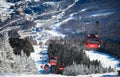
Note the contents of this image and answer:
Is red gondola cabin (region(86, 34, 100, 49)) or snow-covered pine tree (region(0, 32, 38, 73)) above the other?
red gondola cabin (region(86, 34, 100, 49))

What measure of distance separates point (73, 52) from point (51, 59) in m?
114

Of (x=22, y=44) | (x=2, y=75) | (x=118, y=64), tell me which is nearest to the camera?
(x=2, y=75)

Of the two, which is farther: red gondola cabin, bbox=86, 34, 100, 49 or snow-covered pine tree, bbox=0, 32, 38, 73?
snow-covered pine tree, bbox=0, 32, 38, 73

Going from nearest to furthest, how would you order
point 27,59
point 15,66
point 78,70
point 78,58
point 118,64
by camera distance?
point 15,66
point 27,59
point 78,70
point 78,58
point 118,64

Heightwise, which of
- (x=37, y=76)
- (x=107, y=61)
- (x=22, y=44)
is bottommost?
(x=107, y=61)

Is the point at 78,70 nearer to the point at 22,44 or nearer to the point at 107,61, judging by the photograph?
the point at 22,44

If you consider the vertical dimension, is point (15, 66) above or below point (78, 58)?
above

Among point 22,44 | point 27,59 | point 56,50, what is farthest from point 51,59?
point 56,50

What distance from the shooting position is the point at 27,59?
84.9m

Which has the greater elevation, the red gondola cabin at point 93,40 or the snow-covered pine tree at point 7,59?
the red gondola cabin at point 93,40

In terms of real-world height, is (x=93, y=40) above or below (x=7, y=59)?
above

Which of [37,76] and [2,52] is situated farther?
[2,52]

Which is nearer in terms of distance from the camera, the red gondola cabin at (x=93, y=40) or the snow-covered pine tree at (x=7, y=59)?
the red gondola cabin at (x=93, y=40)

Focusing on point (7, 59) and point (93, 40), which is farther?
point (7, 59)
